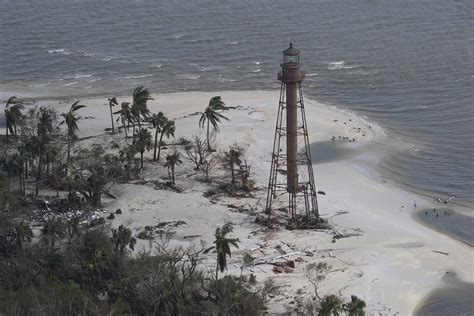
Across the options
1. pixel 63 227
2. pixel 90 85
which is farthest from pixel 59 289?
pixel 90 85

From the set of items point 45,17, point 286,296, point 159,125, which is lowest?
point 286,296

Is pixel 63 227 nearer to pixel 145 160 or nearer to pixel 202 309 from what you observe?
pixel 202 309

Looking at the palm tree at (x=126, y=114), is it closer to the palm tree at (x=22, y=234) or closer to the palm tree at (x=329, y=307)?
the palm tree at (x=22, y=234)

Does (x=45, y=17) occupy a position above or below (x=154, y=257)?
above

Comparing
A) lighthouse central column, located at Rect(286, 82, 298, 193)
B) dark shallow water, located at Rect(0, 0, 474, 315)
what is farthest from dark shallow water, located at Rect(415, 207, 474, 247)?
lighthouse central column, located at Rect(286, 82, 298, 193)

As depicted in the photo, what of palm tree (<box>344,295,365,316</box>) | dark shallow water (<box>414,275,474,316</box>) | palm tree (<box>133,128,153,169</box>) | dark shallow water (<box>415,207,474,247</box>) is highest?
palm tree (<box>133,128,153,169</box>)

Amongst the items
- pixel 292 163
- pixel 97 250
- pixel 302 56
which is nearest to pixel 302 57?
pixel 302 56

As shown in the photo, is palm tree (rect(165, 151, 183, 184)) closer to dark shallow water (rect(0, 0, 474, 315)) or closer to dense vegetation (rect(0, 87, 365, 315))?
dense vegetation (rect(0, 87, 365, 315))
